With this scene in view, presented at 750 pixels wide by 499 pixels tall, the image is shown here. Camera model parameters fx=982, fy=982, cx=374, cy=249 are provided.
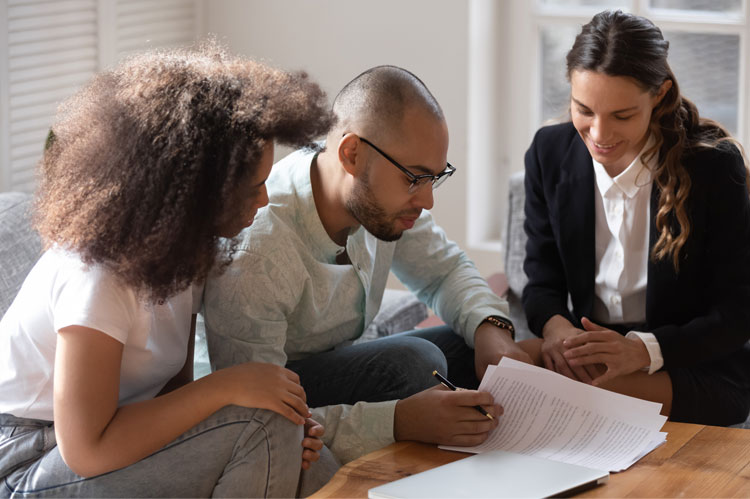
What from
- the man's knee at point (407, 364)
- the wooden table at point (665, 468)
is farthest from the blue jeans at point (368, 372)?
the wooden table at point (665, 468)

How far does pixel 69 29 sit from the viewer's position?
2879 millimetres

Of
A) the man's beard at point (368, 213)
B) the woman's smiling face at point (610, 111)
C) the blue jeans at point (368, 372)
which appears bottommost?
the blue jeans at point (368, 372)

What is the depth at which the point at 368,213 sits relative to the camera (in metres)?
1.91

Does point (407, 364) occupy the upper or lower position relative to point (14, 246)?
lower

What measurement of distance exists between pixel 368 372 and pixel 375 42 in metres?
1.63

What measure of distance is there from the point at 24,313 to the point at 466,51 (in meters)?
1.92

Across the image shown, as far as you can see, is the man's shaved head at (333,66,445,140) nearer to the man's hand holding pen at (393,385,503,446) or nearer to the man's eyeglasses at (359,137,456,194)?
the man's eyeglasses at (359,137,456,194)

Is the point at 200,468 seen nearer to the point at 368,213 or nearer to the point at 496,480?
the point at 496,480

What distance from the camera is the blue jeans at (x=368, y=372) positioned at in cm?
195

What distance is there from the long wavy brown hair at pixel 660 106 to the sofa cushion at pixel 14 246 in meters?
1.20

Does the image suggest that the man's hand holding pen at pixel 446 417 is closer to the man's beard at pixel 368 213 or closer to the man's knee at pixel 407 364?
the man's knee at pixel 407 364

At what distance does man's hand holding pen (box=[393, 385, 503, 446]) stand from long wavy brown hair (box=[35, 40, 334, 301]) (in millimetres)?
433

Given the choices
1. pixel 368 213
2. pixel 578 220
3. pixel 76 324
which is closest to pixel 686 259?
pixel 578 220

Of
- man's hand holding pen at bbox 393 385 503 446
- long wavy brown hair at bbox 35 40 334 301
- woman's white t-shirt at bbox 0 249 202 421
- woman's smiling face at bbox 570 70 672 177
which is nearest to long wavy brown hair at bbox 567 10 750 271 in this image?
woman's smiling face at bbox 570 70 672 177
